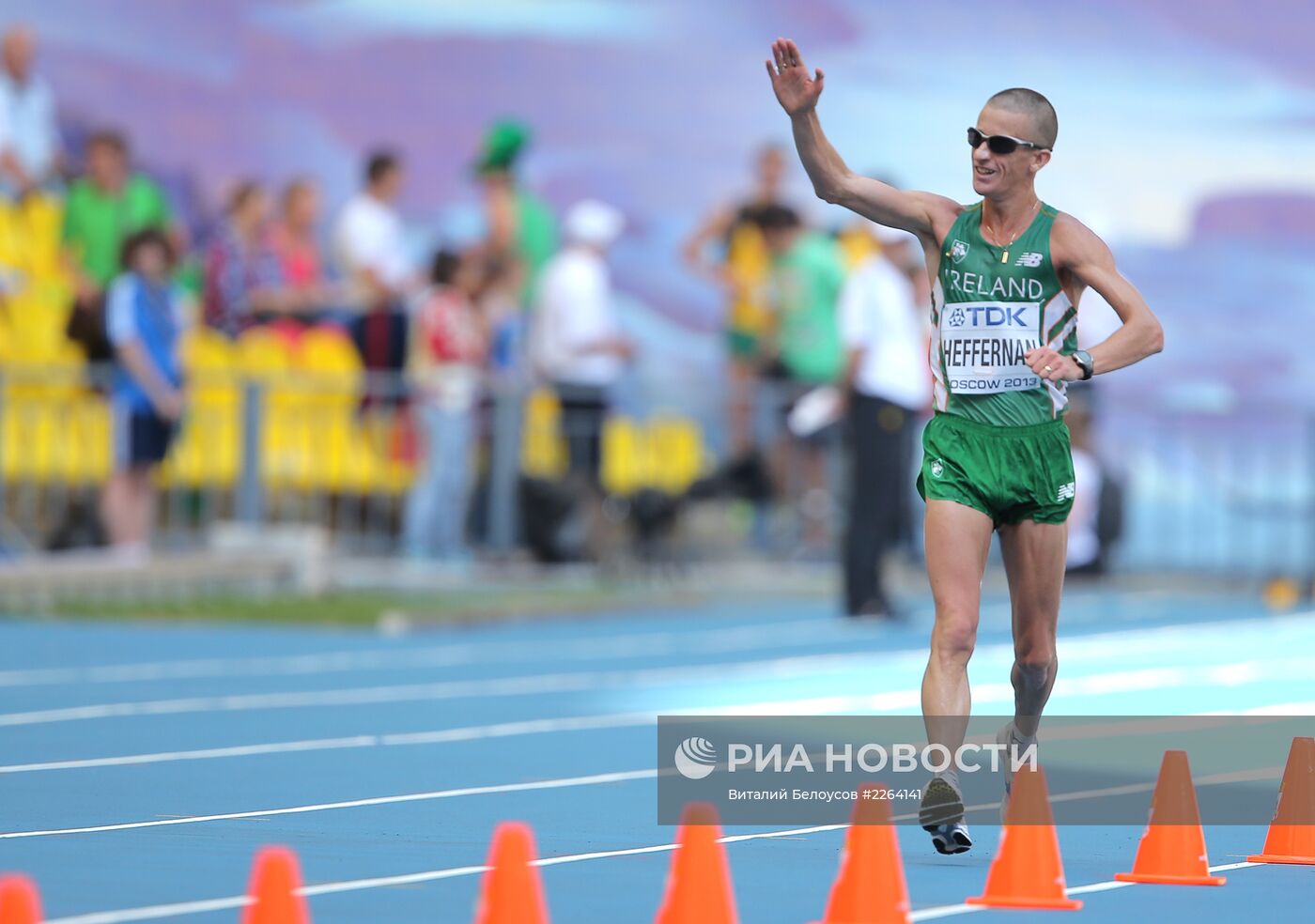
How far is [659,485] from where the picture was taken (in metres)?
21.0

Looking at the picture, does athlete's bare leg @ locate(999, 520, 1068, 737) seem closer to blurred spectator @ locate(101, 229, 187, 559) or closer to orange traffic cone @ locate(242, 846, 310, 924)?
orange traffic cone @ locate(242, 846, 310, 924)

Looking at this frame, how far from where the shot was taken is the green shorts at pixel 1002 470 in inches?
306

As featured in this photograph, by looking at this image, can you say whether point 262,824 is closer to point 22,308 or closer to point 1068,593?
point 22,308

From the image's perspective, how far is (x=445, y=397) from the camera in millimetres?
19234

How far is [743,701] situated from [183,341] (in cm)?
838

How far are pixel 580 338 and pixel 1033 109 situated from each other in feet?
40.4

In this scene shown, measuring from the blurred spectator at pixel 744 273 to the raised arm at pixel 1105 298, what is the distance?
44.0 ft

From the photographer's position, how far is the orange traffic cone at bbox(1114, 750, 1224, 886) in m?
7.08

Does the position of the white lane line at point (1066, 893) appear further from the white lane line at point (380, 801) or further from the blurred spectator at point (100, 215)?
the blurred spectator at point (100, 215)

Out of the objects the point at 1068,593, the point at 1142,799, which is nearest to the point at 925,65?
the point at 1068,593

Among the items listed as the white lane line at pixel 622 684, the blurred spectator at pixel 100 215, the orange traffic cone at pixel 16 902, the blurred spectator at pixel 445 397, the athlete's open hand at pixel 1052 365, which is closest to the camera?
the orange traffic cone at pixel 16 902

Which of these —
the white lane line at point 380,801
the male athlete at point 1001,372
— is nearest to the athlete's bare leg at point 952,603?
the male athlete at point 1001,372

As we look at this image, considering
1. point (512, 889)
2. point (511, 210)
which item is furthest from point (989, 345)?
point (511, 210)

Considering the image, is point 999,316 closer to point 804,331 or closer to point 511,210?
point 804,331
